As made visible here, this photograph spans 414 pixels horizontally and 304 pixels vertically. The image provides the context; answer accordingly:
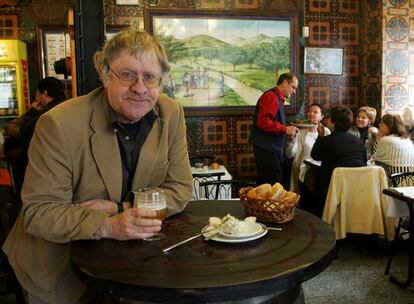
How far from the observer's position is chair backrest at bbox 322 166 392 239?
4070mm

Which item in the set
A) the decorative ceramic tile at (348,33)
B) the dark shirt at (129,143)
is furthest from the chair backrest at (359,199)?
the decorative ceramic tile at (348,33)

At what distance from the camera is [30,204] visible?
1.51 meters

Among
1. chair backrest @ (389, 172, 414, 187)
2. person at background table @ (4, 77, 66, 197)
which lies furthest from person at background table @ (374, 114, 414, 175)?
person at background table @ (4, 77, 66, 197)

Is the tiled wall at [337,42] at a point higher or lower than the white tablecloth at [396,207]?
higher

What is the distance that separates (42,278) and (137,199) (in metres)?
0.47

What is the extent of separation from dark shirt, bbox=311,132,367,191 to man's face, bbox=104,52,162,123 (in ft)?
10.0

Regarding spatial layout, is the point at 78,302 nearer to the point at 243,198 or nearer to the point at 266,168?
the point at 243,198

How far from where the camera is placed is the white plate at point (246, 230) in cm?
149

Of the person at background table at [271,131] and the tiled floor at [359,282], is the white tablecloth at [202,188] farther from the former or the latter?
the tiled floor at [359,282]

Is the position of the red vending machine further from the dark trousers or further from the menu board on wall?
the dark trousers

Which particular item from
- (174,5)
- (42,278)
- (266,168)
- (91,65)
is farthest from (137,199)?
(174,5)

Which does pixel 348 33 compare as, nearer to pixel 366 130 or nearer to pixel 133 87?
pixel 366 130

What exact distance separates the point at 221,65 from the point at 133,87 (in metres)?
4.76

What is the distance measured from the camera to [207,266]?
1.29 m
